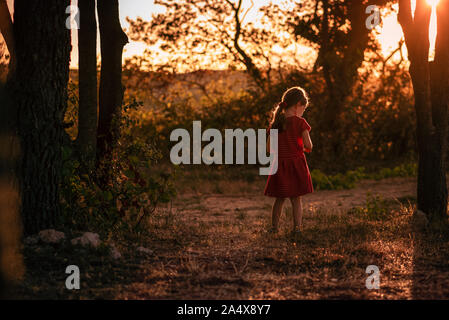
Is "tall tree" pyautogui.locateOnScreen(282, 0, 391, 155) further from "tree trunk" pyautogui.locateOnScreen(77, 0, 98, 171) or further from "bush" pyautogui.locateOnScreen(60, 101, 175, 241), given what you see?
"bush" pyautogui.locateOnScreen(60, 101, 175, 241)

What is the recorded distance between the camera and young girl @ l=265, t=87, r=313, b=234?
628 centimetres

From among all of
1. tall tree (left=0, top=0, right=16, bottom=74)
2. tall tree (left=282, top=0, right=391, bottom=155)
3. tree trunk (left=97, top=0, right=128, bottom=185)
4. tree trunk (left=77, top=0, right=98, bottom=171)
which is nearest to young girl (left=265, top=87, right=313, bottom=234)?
tree trunk (left=97, top=0, right=128, bottom=185)

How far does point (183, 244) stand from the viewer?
5832 millimetres

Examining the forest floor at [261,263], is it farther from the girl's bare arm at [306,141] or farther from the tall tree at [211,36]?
the tall tree at [211,36]

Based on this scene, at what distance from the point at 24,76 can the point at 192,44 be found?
13058 mm

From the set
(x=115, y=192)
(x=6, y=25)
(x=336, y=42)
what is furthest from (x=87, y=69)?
(x=336, y=42)

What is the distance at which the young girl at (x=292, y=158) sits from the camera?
6.28 m

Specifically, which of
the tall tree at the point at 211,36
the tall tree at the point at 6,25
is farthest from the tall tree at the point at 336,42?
the tall tree at the point at 6,25

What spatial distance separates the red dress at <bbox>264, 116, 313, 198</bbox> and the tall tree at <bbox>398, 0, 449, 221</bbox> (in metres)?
1.79

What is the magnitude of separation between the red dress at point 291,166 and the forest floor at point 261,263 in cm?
53

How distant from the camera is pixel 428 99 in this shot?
6.96 metres

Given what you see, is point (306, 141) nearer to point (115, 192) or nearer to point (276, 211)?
point (276, 211)

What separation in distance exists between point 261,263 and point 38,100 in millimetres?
2623
